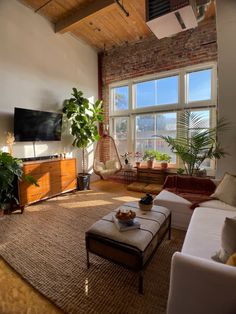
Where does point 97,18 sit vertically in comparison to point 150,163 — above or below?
above

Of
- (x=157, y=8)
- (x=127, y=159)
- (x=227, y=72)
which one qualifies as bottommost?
(x=127, y=159)

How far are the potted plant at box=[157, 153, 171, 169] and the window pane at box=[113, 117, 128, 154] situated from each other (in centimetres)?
114

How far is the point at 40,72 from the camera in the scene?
4.05 m

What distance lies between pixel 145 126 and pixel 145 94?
893 millimetres

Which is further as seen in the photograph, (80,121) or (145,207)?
(80,121)

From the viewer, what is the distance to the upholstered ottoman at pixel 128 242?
1530mm

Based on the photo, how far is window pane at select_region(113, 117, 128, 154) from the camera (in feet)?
18.5

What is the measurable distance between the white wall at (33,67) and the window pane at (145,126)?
6.09 feet

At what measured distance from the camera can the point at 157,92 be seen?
16.5 ft

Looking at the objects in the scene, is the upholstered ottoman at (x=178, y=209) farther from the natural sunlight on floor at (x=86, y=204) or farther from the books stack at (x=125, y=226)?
the natural sunlight on floor at (x=86, y=204)

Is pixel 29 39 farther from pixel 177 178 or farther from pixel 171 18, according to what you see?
Result: pixel 177 178

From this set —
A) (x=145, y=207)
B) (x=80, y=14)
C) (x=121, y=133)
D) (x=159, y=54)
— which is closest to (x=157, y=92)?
(x=159, y=54)

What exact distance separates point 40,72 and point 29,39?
630 mm

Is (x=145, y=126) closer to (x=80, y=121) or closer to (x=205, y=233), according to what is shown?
(x=80, y=121)
